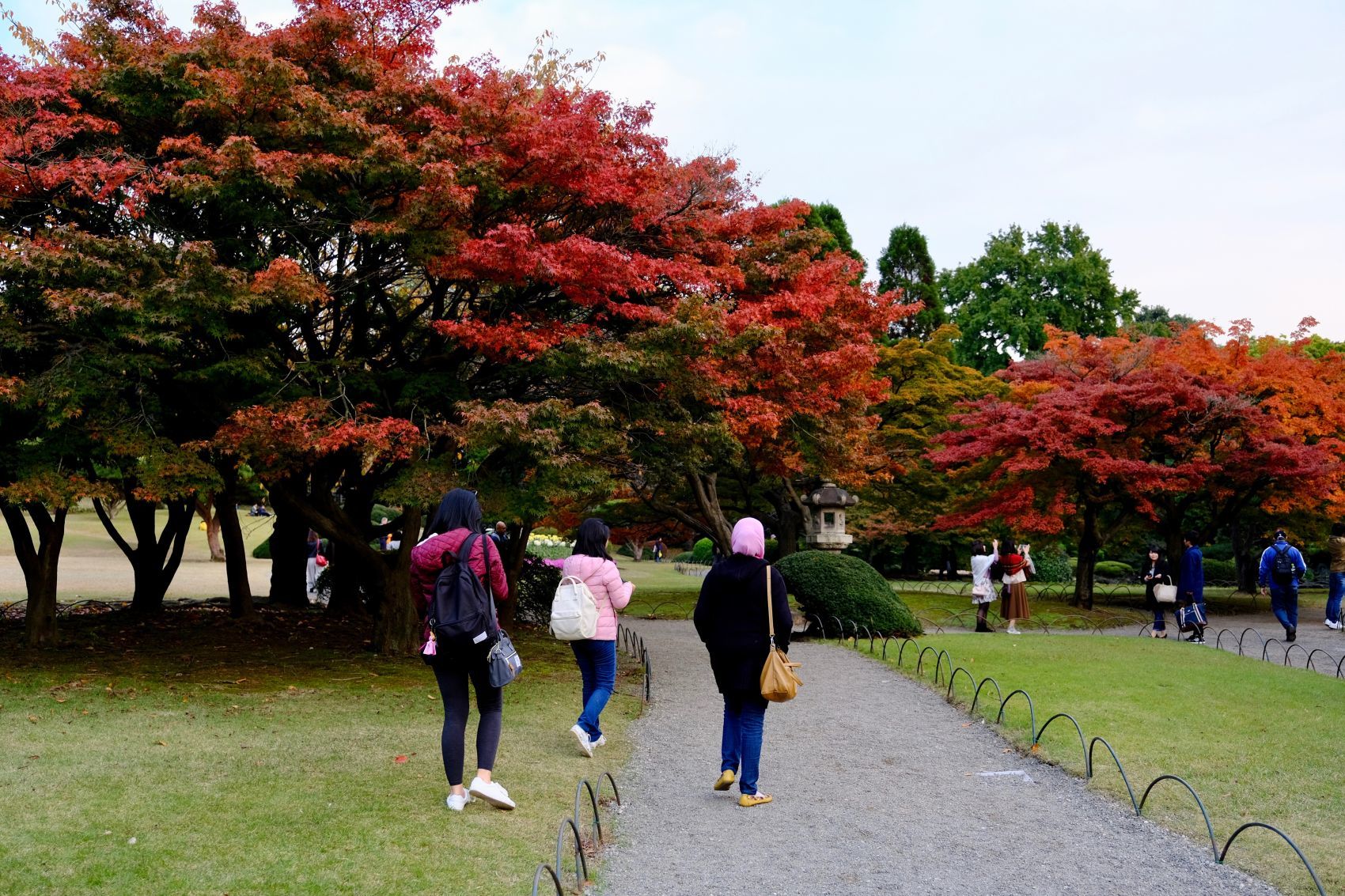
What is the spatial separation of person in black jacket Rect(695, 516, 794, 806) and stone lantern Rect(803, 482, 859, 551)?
13246 millimetres

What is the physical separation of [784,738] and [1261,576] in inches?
Answer: 477

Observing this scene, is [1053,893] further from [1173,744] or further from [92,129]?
[92,129]

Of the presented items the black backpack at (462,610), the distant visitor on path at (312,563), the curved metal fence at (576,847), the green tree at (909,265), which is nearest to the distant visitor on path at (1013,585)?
the curved metal fence at (576,847)

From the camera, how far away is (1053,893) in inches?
193

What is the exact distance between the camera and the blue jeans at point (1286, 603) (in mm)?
16203

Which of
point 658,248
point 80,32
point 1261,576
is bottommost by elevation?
point 1261,576

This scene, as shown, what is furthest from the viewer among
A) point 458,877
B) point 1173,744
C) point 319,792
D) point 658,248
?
Answer: point 658,248

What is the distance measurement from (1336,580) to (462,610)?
56.3ft

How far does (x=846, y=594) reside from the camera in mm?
15891

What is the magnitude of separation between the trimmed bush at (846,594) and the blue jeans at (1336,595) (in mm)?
7540

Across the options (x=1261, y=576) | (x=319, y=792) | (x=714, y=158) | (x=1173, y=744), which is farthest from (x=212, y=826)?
(x=1261, y=576)

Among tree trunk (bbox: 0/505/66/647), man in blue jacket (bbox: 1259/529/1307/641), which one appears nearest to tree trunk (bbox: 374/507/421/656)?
tree trunk (bbox: 0/505/66/647)

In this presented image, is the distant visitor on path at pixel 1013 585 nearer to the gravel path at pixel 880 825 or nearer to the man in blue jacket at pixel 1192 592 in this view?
the man in blue jacket at pixel 1192 592

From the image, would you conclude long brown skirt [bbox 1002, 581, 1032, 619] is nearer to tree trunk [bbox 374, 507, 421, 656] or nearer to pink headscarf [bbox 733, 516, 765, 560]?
tree trunk [bbox 374, 507, 421, 656]
